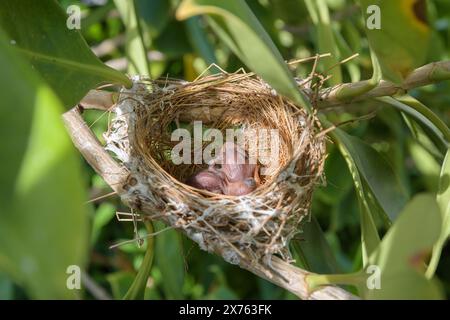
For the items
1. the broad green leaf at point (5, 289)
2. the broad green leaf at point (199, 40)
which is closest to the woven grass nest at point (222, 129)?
the broad green leaf at point (199, 40)

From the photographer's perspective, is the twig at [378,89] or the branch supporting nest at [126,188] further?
the twig at [378,89]

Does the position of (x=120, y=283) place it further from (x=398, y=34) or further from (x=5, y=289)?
(x=398, y=34)

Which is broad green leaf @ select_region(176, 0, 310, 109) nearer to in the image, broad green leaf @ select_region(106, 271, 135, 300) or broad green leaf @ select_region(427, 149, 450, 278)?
broad green leaf @ select_region(427, 149, 450, 278)

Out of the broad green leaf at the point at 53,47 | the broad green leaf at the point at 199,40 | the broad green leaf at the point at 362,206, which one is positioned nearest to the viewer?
the broad green leaf at the point at 53,47

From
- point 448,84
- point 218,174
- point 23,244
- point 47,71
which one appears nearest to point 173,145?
point 218,174

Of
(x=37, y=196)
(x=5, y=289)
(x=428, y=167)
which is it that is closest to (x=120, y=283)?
(x=5, y=289)

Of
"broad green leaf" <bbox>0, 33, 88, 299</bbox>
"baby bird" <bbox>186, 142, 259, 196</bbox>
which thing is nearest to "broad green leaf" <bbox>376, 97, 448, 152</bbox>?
"baby bird" <bbox>186, 142, 259, 196</bbox>

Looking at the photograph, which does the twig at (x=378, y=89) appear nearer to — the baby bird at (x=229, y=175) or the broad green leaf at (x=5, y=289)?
the baby bird at (x=229, y=175)
